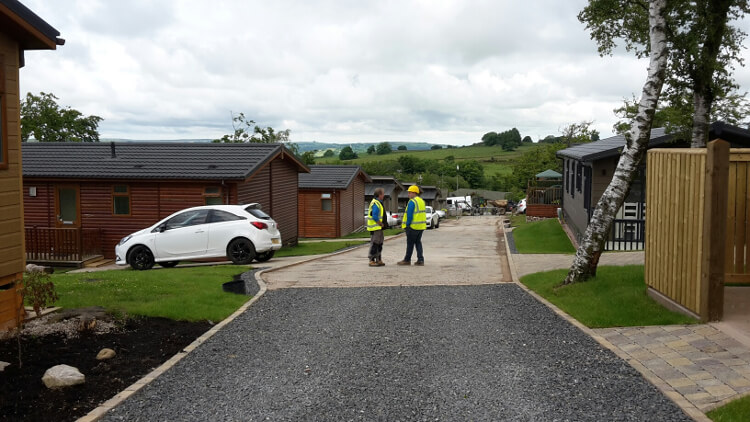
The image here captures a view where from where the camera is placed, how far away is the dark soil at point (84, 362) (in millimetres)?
5532

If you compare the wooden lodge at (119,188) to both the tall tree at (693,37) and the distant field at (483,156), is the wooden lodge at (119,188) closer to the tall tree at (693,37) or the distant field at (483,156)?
the tall tree at (693,37)

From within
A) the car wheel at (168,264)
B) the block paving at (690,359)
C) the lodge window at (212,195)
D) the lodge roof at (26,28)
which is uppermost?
the lodge roof at (26,28)

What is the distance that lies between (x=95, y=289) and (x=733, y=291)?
920 centimetres

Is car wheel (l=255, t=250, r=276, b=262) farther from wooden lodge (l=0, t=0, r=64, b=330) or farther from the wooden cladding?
the wooden cladding

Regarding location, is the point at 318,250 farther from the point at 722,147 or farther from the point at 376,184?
the point at 376,184

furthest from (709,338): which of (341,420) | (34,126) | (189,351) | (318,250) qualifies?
(34,126)

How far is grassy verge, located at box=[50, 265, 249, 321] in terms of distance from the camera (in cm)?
914

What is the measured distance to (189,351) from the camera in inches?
291

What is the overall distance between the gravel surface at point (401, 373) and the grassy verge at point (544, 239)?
11.2m

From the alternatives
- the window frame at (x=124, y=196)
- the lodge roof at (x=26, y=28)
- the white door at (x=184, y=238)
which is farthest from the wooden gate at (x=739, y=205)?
the window frame at (x=124, y=196)

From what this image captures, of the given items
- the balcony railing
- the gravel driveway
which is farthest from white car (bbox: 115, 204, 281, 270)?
the gravel driveway

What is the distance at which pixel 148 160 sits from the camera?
2319 cm

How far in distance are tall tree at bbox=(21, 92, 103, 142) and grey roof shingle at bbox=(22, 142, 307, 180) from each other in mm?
36122

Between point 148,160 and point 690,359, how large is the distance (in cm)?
2015
